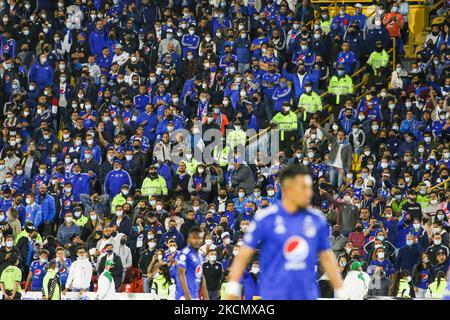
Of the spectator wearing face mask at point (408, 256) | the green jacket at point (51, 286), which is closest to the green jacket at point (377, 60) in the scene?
the spectator wearing face mask at point (408, 256)

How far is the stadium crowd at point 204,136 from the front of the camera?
2270 cm

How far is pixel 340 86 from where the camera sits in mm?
27672

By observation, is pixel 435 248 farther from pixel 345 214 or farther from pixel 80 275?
pixel 80 275

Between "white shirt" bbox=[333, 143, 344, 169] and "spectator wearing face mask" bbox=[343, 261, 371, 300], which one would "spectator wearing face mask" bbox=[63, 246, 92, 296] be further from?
"white shirt" bbox=[333, 143, 344, 169]

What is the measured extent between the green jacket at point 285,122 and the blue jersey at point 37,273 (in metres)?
6.41

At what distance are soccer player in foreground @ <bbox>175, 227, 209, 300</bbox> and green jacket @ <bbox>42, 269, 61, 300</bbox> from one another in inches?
304

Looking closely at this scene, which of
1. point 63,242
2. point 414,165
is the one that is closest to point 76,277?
point 63,242

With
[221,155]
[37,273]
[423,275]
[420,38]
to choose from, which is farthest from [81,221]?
[420,38]

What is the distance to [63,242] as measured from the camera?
79.1 ft

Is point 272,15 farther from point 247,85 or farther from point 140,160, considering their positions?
point 140,160

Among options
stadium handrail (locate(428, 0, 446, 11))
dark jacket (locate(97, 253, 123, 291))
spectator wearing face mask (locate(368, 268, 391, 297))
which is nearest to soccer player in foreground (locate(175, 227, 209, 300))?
spectator wearing face mask (locate(368, 268, 391, 297))

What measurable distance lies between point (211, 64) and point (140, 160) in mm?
3371

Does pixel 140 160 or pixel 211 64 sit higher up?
pixel 211 64

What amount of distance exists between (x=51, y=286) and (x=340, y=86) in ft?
30.4
